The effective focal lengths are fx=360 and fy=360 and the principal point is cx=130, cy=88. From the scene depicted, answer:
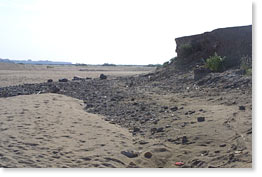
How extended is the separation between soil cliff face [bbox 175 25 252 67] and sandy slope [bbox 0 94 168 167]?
877 centimetres

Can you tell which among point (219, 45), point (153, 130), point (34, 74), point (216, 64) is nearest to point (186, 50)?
point (219, 45)

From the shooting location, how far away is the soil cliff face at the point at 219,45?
16.8m

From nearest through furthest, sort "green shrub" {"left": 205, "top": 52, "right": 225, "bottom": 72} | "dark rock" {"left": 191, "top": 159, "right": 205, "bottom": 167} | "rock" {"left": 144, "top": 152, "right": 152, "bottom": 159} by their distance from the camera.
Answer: "dark rock" {"left": 191, "top": 159, "right": 205, "bottom": 167} → "rock" {"left": 144, "top": 152, "right": 152, "bottom": 159} → "green shrub" {"left": 205, "top": 52, "right": 225, "bottom": 72}

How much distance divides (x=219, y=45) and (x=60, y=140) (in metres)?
13.0

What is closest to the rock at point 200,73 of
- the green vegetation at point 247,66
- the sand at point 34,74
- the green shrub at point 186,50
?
the green vegetation at point 247,66

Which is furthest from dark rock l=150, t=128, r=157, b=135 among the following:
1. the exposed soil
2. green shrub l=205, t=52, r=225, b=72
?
green shrub l=205, t=52, r=225, b=72

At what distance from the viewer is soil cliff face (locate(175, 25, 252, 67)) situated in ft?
55.0

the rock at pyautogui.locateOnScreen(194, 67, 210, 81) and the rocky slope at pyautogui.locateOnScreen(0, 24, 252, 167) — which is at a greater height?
the rock at pyautogui.locateOnScreen(194, 67, 210, 81)

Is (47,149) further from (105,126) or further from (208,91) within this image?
(208,91)

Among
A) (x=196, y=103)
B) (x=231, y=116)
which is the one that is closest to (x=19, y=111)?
(x=196, y=103)

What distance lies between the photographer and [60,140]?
743cm

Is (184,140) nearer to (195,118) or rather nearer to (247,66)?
(195,118)

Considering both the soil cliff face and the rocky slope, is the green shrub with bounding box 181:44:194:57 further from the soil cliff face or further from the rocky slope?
the rocky slope

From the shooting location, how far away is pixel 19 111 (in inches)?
385
